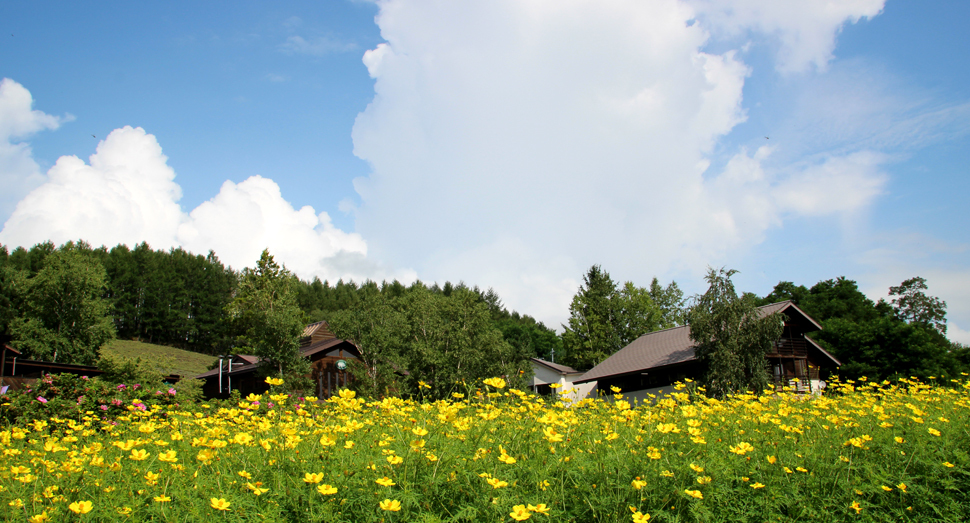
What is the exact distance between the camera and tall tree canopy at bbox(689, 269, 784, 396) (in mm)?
20656

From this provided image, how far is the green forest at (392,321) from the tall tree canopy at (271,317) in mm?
76

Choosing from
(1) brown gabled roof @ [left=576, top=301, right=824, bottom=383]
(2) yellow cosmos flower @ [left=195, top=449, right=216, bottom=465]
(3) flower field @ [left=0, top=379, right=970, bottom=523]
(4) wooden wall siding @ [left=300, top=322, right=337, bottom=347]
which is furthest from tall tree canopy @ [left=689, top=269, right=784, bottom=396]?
(4) wooden wall siding @ [left=300, top=322, right=337, bottom=347]

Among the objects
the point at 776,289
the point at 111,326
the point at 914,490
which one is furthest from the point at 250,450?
the point at 776,289

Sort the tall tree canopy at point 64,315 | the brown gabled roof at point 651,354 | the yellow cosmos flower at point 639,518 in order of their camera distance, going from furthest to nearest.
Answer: the tall tree canopy at point 64,315 < the brown gabled roof at point 651,354 < the yellow cosmos flower at point 639,518

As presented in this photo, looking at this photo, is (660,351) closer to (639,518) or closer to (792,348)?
(792,348)

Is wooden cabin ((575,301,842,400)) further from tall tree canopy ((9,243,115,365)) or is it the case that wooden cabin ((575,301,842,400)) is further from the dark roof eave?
tall tree canopy ((9,243,115,365))

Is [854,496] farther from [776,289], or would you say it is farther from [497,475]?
[776,289]

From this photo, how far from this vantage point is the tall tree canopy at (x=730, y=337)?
20656mm

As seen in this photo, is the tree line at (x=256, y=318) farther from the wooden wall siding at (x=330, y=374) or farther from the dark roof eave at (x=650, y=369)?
the dark roof eave at (x=650, y=369)

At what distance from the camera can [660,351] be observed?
2927cm

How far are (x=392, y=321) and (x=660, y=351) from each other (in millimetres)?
14924

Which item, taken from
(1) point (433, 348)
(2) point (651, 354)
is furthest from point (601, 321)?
(1) point (433, 348)

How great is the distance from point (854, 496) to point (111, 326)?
44.8 metres

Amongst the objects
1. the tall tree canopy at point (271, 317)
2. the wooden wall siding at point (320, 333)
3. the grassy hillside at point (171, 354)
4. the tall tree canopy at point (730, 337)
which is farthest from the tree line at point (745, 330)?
the grassy hillside at point (171, 354)
